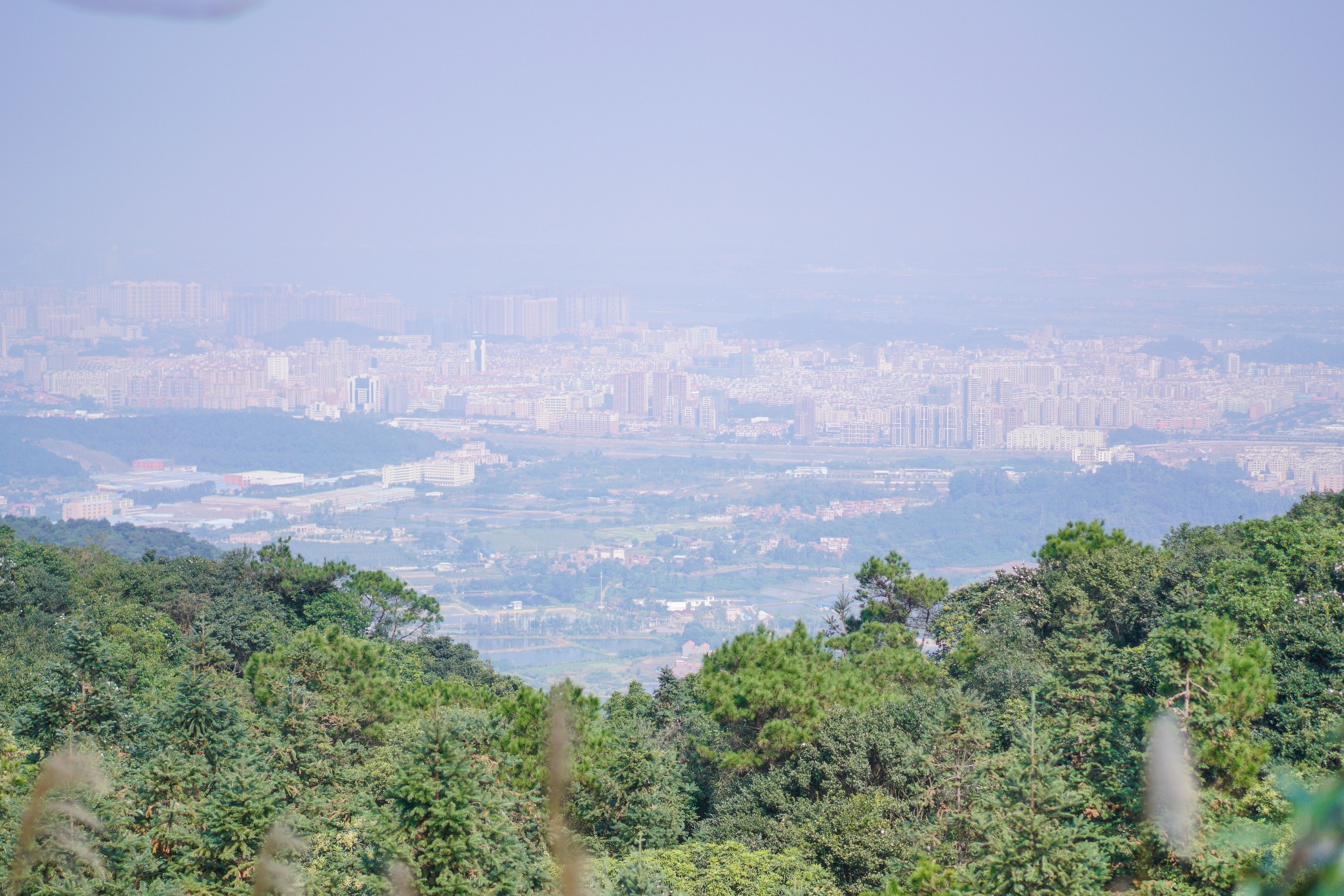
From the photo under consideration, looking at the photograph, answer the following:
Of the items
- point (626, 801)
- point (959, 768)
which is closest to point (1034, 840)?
point (959, 768)

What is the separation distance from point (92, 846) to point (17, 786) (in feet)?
3.96

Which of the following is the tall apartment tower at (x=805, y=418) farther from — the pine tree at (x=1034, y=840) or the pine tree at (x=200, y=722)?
the pine tree at (x=1034, y=840)

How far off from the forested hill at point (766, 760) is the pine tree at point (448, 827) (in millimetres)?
17

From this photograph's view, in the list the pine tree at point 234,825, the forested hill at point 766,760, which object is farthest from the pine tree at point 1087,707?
the pine tree at point 234,825

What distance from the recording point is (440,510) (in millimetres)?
71688

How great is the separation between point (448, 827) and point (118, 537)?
121ft

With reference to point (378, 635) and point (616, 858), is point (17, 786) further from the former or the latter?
point (378, 635)

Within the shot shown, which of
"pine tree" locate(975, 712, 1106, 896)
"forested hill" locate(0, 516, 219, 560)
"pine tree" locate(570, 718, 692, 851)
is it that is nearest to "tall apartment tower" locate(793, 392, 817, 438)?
"forested hill" locate(0, 516, 219, 560)

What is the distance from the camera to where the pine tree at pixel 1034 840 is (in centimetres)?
493

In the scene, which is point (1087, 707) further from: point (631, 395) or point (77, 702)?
point (631, 395)

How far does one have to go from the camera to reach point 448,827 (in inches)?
220

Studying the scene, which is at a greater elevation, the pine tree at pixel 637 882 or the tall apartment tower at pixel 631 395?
the tall apartment tower at pixel 631 395

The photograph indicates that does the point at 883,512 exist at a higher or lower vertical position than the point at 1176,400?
lower

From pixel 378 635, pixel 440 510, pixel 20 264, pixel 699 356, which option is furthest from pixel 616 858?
pixel 20 264
